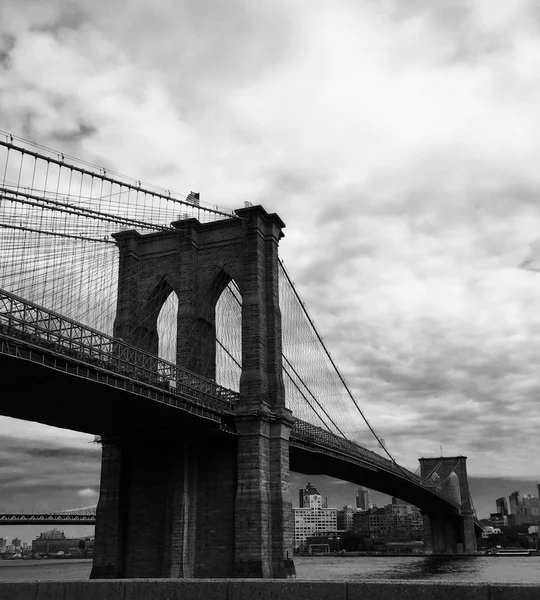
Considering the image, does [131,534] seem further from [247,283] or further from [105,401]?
[247,283]

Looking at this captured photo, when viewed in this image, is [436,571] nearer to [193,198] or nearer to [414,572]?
[414,572]

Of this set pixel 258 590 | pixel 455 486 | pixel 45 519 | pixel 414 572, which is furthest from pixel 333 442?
pixel 455 486

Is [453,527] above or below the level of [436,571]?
above

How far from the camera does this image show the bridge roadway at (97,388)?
26.0m

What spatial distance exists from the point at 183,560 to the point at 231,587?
97.1ft

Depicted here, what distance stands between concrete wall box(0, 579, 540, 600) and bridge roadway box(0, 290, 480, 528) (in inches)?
612

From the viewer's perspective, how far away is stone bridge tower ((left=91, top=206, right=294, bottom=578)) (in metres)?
37.7

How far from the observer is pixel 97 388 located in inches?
1172

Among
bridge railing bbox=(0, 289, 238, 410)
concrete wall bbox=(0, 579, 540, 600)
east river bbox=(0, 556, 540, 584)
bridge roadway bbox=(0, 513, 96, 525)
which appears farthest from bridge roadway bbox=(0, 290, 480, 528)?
bridge roadway bbox=(0, 513, 96, 525)

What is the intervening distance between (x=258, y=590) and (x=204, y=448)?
31.1 metres

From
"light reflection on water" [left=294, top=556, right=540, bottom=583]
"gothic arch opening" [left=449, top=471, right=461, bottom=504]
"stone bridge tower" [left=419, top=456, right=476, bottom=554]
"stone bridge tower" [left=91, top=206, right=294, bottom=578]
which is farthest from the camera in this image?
"gothic arch opening" [left=449, top=471, right=461, bottom=504]

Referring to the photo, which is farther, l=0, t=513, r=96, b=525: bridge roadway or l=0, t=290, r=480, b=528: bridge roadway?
l=0, t=513, r=96, b=525: bridge roadway

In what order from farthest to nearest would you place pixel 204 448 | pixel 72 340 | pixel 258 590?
pixel 204 448, pixel 72 340, pixel 258 590

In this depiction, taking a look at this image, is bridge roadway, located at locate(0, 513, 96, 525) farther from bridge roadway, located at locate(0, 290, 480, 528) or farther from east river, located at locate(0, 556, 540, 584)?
bridge roadway, located at locate(0, 290, 480, 528)
